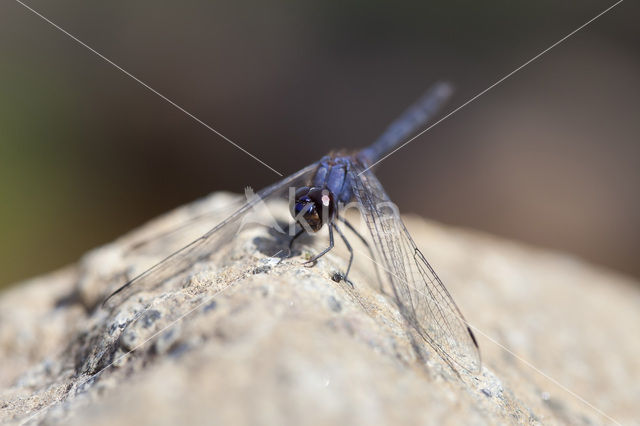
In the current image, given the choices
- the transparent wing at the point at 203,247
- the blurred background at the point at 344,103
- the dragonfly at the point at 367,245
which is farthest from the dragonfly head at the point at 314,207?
the blurred background at the point at 344,103

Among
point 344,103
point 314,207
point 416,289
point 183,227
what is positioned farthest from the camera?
point 344,103

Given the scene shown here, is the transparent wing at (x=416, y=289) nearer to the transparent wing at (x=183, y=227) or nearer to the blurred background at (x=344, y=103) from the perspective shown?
the transparent wing at (x=183, y=227)

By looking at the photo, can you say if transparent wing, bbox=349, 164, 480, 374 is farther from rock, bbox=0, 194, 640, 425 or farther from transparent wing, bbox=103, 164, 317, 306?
transparent wing, bbox=103, 164, 317, 306

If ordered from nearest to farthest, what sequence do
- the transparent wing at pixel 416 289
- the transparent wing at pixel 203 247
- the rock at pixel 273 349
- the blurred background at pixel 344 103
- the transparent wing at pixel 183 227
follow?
1. the rock at pixel 273 349
2. the transparent wing at pixel 416 289
3. the transparent wing at pixel 203 247
4. the transparent wing at pixel 183 227
5. the blurred background at pixel 344 103

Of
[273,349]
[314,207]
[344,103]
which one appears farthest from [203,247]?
[344,103]

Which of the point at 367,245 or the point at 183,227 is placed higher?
the point at 183,227

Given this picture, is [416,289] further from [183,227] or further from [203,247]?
[183,227]

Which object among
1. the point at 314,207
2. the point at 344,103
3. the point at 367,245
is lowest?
the point at 367,245

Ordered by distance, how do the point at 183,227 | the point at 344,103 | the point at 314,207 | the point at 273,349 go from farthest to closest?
1. the point at 344,103
2. the point at 183,227
3. the point at 314,207
4. the point at 273,349
